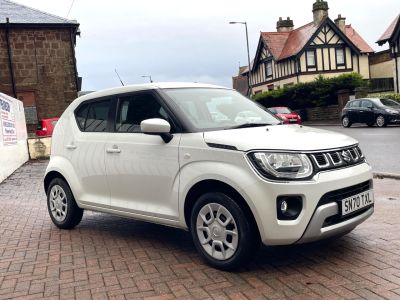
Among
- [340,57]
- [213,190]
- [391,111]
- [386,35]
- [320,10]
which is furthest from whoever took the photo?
[340,57]

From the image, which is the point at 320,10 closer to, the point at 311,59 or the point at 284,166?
the point at 311,59

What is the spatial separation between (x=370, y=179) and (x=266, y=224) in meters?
1.26

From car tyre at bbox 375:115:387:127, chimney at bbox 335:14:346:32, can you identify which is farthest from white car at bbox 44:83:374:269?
chimney at bbox 335:14:346:32

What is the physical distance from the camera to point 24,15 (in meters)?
28.6

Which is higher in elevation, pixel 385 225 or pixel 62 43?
pixel 62 43

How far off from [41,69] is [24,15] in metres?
3.42

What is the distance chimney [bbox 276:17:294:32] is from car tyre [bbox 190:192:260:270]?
51784 millimetres

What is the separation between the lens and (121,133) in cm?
536

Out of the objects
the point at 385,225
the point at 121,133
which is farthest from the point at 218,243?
the point at 385,225

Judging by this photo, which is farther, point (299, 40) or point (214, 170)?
point (299, 40)

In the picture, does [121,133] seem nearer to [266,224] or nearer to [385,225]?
[266,224]

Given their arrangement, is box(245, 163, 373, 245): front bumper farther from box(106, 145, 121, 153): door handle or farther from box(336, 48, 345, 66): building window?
box(336, 48, 345, 66): building window

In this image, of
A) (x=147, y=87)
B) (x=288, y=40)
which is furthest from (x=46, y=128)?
(x=288, y=40)

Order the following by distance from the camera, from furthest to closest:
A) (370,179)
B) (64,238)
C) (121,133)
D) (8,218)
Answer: (8,218) → (64,238) → (121,133) → (370,179)
